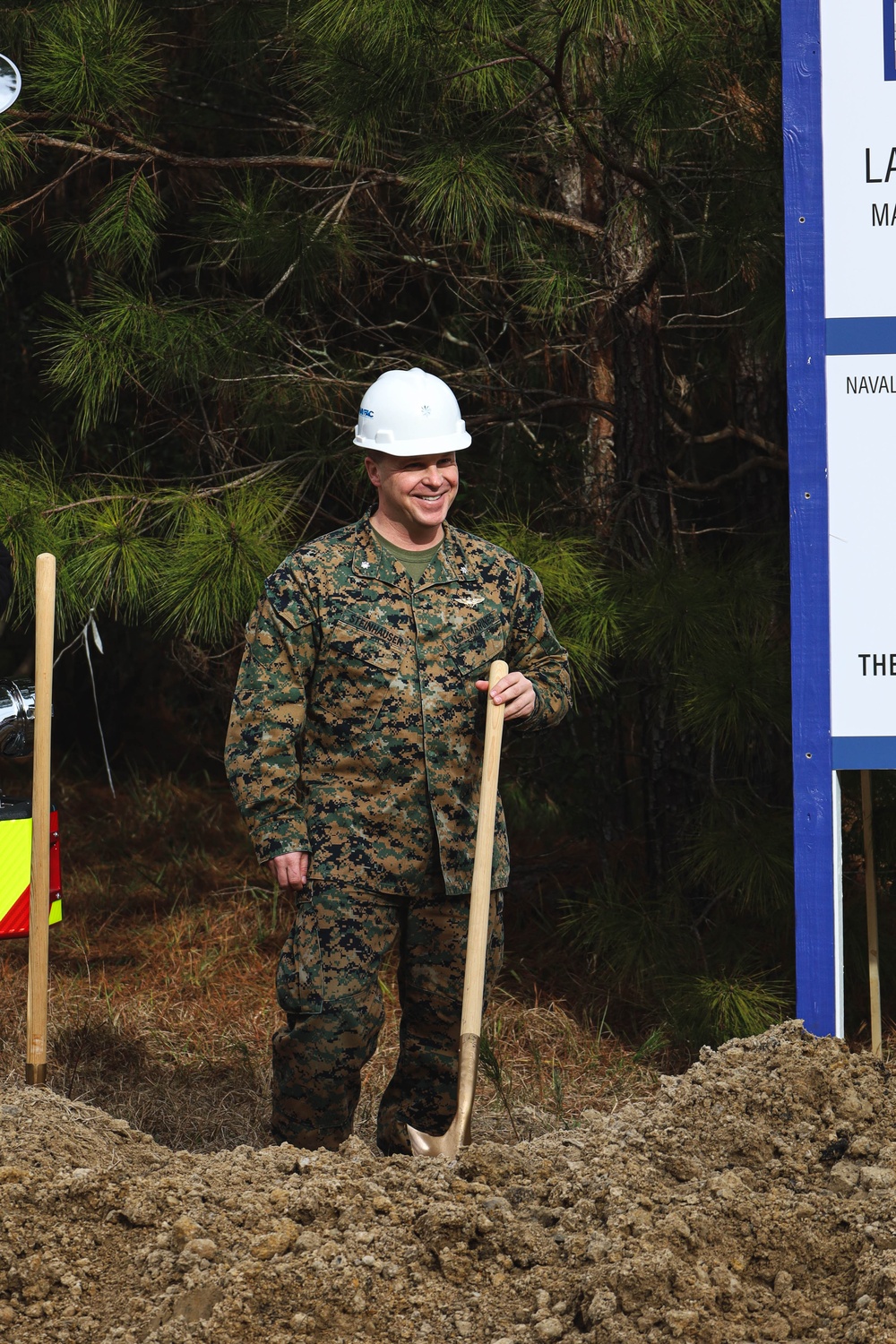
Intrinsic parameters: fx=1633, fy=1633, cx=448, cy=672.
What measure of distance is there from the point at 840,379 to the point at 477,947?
3.81 ft

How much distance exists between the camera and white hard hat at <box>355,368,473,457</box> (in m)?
2.87

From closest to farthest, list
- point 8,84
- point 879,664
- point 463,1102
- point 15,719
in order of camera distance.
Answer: point 463,1102
point 879,664
point 15,719
point 8,84

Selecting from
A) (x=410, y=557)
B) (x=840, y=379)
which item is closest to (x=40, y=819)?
(x=410, y=557)

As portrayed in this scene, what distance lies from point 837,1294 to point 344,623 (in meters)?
1.34

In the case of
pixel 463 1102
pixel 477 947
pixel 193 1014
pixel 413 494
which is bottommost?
pixel 193 1014

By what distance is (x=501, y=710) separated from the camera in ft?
9.23

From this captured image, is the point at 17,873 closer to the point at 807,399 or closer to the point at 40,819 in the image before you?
the point at 40,819

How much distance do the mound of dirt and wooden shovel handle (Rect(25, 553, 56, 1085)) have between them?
292mm

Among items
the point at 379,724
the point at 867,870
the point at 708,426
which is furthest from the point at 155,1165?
A: the point at 708,426

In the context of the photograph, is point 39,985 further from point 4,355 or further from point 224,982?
point 4,355

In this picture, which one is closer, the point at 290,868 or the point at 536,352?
the point at 290,868

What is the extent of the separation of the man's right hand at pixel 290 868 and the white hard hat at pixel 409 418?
2.39 ft

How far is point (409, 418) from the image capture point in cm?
287

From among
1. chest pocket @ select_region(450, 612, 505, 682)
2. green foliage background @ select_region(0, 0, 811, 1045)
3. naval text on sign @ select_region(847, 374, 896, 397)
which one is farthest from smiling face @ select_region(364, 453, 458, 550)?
green foliage background @ select_region(0, 0, 811, 1045)
